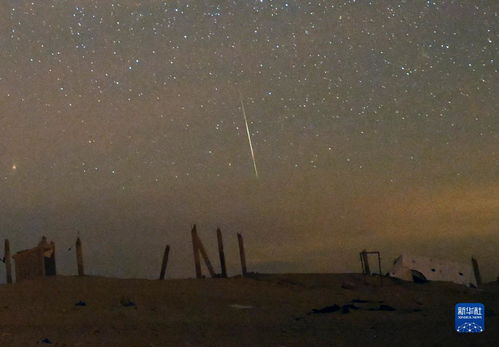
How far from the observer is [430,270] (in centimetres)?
3781

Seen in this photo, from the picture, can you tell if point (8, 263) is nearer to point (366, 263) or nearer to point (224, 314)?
point (224, 314)

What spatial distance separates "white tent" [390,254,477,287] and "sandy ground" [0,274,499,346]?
388 centimetres

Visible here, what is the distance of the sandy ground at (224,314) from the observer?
1688 centimetres

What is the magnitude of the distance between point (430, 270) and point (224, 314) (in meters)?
19.0

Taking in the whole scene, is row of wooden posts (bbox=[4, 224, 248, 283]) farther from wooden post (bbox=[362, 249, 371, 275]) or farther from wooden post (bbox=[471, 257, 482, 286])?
wooden post (bbox=[471, 257, 482, 286])

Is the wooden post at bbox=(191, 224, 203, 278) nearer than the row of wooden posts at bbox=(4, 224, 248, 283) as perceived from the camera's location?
No

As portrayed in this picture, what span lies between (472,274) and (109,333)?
89.7 feet

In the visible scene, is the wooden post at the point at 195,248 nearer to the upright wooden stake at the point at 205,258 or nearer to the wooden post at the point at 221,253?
the upright wooden stake at the point at 205,258

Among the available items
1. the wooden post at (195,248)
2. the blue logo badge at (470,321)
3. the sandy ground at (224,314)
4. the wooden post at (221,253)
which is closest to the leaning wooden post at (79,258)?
the sandy ground at (224,314)

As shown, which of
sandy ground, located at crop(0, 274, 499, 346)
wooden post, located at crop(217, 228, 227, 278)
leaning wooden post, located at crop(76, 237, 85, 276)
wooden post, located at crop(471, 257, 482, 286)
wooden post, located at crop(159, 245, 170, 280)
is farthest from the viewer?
wooden post, located at crop(471, 257, 482, 286)

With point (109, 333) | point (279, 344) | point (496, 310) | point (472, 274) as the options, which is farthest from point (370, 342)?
point (472, 274)

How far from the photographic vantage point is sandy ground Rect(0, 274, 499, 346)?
55.4 ft

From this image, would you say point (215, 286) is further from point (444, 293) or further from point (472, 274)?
point (472, 274)

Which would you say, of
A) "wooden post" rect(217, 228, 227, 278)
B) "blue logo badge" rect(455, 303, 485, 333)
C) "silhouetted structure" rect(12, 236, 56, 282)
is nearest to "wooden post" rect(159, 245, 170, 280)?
"wooden post" rect(217, 228, 227, 278)
